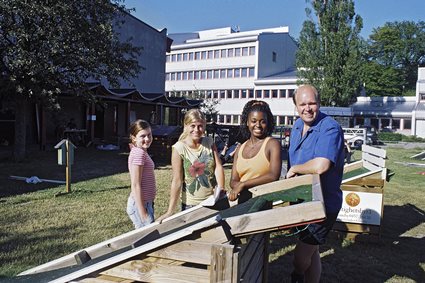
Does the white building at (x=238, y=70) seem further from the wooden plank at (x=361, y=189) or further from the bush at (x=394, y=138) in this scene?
the wooden plank at (x=361, y=189)

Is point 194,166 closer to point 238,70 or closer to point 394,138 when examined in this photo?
point 394,138

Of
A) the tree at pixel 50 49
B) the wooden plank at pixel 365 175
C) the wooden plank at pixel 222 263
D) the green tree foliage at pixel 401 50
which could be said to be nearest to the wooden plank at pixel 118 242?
the wooden plank at pixel 222 263

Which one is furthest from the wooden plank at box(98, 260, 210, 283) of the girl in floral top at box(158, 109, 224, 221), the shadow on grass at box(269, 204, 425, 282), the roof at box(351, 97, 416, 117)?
the roof at box(351, 97, 416, 117)

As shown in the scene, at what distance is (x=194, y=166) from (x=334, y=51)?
38.1m

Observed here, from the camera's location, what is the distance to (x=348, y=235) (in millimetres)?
5500

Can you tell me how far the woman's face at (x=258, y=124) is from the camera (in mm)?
3059

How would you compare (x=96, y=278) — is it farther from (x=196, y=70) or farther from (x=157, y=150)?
(x=196, y=70)

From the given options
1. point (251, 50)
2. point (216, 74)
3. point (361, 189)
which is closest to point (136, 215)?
point (361, 189)

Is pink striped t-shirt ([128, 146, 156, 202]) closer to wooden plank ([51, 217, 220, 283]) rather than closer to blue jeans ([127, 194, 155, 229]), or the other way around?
blue jeans ([127, 194, 155, 229])

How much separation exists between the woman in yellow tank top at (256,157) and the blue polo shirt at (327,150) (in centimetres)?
19

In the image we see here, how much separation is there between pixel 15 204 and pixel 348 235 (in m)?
5.52

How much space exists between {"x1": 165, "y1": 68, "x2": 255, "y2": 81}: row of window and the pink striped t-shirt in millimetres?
52678

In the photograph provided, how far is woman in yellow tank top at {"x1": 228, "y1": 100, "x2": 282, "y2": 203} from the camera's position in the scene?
2895 mm

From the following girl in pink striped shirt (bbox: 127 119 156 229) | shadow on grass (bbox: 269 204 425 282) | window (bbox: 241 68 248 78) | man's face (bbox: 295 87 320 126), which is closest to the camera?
man's face (bbox: 295 87 320 126)
